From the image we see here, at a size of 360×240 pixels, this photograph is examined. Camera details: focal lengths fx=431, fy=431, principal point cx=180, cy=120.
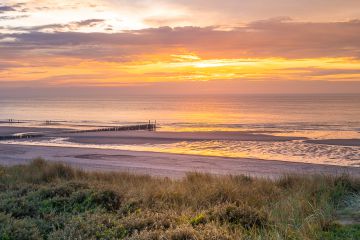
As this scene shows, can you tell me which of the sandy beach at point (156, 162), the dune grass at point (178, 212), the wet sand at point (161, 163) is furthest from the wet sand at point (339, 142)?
the dune grass at point (178, 212)

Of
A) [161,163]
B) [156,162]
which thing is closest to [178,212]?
[161,163]

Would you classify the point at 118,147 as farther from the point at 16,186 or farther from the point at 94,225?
the point at 94,225

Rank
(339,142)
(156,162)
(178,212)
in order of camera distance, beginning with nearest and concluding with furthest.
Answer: (178,212)
(156,162)
(339,142)

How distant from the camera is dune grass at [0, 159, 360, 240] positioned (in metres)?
7.18

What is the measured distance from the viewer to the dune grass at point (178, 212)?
718 cm

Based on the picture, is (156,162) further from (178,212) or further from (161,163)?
(178,212)

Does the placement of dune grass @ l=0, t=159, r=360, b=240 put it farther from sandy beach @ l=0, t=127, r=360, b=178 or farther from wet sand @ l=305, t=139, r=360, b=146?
wet sand @ l=305, t=139, r=360, b=146

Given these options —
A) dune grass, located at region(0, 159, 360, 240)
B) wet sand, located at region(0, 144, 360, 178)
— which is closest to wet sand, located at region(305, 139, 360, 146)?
wet sand, located at region(0, 144, 360, 178)

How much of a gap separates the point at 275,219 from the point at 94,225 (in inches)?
132

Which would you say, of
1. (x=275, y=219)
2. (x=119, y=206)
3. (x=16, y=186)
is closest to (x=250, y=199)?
(x=275, y=219)

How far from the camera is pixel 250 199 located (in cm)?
1042

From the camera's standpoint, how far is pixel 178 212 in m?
8.97

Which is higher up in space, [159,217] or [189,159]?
[159,217]

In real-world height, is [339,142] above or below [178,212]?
below
